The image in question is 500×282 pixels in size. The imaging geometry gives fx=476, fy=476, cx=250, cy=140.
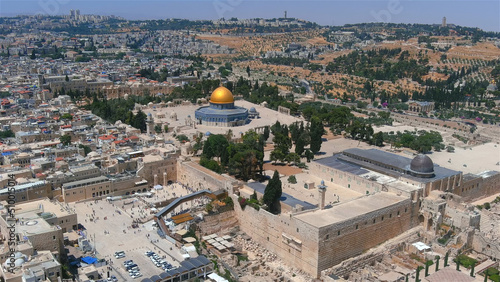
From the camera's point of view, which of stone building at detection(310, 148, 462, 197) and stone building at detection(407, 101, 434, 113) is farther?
stone building at detection(407, 101, 434, 113)

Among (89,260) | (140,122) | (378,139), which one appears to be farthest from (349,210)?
(140,122)

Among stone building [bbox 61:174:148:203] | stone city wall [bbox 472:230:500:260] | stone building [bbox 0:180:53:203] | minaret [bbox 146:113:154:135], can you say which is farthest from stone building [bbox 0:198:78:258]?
Result: stone city wall [bbox 472:230:500:260]

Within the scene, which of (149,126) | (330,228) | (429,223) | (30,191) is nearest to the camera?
(330,228)

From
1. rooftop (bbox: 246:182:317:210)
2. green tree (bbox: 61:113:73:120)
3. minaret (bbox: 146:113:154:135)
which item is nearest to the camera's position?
rooftop (bbox: 246:182:317:210)

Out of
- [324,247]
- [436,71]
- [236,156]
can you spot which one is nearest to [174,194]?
[236,156]

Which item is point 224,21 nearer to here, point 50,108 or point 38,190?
point 50,108

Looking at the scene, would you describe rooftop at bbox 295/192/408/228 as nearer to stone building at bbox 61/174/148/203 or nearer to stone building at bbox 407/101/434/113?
stone building at bbox 61/174/148/203

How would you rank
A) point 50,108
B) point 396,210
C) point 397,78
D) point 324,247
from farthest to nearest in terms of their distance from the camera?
1. point 397,78
2. point 50,108
3. point 396,210
4. point 324,247

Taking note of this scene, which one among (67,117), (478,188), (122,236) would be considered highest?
(67,117)

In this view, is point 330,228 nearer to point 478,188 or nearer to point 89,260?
point 89,260
